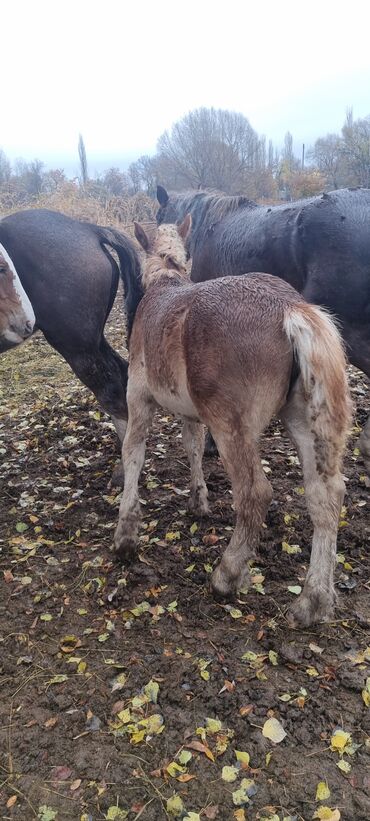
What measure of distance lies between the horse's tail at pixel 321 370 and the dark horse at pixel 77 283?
5.83ft

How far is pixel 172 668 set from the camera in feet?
7.48

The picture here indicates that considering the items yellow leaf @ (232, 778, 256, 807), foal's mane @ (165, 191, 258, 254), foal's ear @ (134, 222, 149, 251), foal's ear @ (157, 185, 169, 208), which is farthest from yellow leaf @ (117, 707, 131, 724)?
foal's ear @ (157, 185, 169, 208)

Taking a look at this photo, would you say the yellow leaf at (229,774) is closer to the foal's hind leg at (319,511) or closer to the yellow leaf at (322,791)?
the yellow leaf at (322,791)

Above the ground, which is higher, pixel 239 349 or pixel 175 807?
pixel 239 349

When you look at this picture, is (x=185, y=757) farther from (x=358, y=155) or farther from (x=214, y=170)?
(x=358, y=155)

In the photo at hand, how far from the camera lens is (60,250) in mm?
3828

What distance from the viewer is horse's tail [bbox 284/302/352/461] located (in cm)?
219

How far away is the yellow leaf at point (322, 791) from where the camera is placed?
1.71 meters

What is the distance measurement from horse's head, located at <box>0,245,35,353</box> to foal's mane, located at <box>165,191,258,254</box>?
1886 millimetres

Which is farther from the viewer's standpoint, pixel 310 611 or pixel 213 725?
pixel 310 611

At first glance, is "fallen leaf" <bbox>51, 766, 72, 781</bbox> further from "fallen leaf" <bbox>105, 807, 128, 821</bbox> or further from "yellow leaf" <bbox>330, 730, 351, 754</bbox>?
"yellow leaf" <bbox>330, 730, 351, 754</bbox>

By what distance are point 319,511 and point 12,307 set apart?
2538mm

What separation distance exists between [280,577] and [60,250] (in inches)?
109

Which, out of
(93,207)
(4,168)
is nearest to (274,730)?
(93,207)
